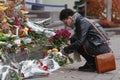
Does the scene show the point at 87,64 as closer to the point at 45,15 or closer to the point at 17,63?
the point at 17,63

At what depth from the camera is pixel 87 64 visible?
346 inches

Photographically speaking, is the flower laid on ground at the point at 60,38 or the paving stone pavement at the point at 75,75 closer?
the paving stone pavement at the point at 75,75

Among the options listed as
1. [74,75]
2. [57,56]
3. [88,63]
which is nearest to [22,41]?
[57,56]

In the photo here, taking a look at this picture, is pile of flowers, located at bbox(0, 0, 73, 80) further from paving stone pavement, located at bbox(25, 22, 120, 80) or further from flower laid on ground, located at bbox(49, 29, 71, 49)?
paving stone pavement, located at bbox(25, 22, 120, 80)

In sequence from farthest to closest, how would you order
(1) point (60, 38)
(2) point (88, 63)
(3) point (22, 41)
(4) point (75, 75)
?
(1) point (60, 38) → (2) point (88, 63) → (4) point (75, 75) → (3) point (22, 41)

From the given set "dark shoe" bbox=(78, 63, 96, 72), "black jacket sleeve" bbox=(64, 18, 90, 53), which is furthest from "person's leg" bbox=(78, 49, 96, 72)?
"black jacket sleeve" bbox=(64, 18, 90, 53)

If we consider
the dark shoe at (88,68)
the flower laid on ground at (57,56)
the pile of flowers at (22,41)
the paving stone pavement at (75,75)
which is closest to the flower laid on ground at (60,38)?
the pile of flowers at (22,41)

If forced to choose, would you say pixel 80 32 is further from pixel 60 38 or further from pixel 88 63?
pixel 60 38

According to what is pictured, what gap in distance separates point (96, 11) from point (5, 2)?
457 inches

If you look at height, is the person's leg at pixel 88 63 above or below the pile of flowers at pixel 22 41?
below

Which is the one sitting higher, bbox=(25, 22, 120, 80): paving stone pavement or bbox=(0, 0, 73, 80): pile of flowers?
bbox=(0, 0, 73, 80): pile of flowers

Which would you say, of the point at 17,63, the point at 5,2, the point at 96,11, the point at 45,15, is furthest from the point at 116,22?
the point at 17,63

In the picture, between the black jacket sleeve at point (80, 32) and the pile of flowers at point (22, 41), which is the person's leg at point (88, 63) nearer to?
the black jacket sleeve at point (80, 32)

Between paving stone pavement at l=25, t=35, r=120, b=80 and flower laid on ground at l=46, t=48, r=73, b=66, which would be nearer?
paving stone pavement at l=25, t=35, r=120, b=80
